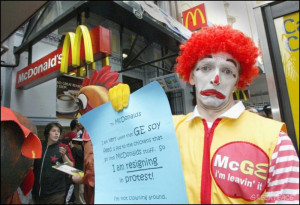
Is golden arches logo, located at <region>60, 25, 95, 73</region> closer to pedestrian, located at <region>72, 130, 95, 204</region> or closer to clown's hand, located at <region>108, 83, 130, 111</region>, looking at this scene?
pedestrian, located at <region>72, 130, 95, 204</region>

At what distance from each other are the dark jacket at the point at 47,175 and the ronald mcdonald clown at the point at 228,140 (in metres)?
2.24

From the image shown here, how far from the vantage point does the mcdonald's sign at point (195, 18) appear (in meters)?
5.98

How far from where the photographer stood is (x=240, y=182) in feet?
3.42

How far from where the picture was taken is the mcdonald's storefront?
11.2 ft

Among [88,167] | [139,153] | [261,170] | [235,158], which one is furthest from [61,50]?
[261,170]

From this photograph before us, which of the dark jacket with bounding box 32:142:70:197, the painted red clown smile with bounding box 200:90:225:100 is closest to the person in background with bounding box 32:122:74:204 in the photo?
the dark jacket with bounding box 32:142:70:197

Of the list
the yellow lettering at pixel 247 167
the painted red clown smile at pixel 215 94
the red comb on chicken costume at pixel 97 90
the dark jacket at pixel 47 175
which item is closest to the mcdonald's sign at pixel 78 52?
the red comb on chicken costume at pixel 97 90

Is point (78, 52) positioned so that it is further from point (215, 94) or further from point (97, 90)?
point (215, 94)

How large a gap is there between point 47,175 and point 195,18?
16.9ft

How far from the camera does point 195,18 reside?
6.22 metres

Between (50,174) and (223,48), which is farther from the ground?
(223,48)

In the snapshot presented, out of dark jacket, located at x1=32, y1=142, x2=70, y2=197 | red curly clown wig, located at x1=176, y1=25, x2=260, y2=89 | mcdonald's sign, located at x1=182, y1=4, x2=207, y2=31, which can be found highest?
mcdonald's sign, located at x1=182, y1=4, x2=207, y2=31

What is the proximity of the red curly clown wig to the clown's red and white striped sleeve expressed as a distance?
552 millimetres

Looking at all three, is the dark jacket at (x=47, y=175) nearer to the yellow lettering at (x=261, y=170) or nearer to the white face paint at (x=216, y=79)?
the white face paint at (x=216, y=79)
